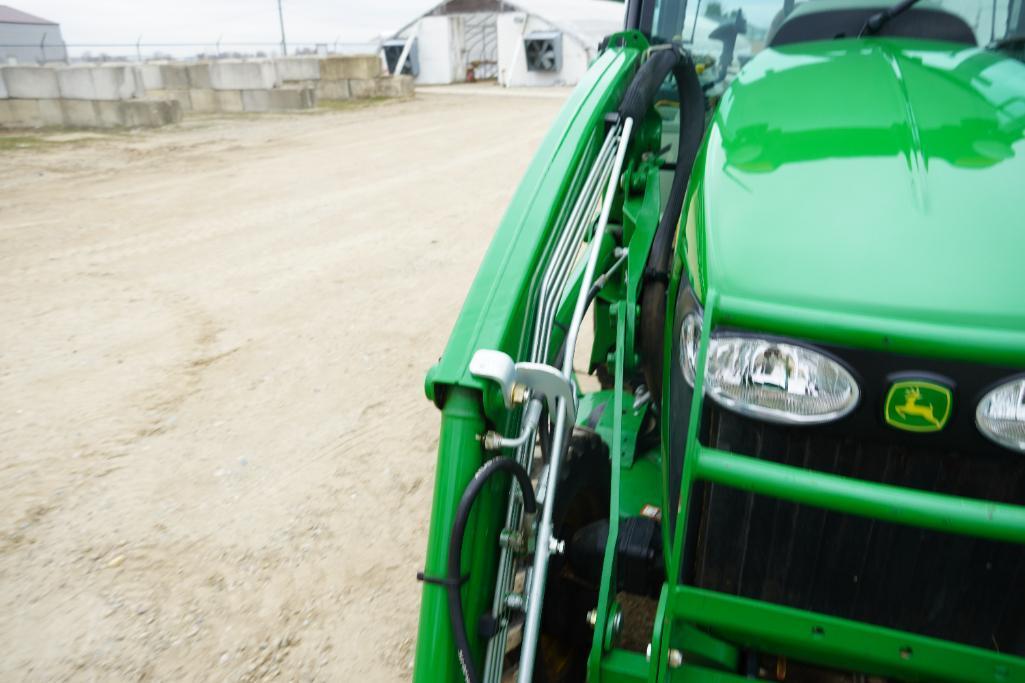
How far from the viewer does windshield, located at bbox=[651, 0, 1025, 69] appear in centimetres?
266

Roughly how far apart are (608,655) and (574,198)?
119 centimetres

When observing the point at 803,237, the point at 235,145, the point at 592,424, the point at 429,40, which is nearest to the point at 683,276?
the point at 803,237

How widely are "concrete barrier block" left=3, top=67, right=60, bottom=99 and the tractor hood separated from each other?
63.6ft

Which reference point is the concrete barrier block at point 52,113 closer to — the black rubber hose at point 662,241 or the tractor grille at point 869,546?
the black rubber hose at point 662,241

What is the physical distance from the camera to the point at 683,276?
1.84 metres

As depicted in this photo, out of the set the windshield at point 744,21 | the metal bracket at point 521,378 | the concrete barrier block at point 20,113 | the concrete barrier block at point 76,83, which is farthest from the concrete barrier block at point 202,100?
the metal bracket at point 521,378

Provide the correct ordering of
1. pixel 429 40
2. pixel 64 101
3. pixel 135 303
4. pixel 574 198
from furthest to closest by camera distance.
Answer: pixel 429 40, pixel 64 101, pixel 135 303, pixel 574 198

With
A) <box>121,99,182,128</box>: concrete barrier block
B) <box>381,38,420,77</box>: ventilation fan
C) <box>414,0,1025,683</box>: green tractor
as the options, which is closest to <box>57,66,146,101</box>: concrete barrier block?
<box>121,99,182,128</box>: concrete barrier block

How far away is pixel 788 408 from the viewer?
147 cm

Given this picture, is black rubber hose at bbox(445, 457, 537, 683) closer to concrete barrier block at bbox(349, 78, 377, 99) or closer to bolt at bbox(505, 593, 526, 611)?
bolt at bbox(505, 593, 526, 611)

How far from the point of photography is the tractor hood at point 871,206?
138cm

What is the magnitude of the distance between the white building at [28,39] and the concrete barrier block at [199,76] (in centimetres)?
443

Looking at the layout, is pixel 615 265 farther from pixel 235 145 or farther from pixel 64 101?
pixel 64 101

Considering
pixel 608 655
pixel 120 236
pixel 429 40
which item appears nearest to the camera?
pixel 608 655
